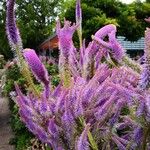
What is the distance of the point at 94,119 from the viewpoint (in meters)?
1.51

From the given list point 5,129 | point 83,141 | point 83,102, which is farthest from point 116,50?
point 5,129

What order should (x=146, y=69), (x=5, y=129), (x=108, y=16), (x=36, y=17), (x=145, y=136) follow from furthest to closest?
(x=36, y=17)
(x=108, y=16)
(x=5, y=129)
(x=145, y=136)
(x=146, y=69)

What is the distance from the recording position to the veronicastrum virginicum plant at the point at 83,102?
1.44m

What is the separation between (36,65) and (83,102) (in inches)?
6.6

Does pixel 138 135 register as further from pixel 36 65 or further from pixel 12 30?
pixel 12 30

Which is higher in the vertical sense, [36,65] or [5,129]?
[36,65]

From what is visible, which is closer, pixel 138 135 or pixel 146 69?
pixel 146 69

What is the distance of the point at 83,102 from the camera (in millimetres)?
1475

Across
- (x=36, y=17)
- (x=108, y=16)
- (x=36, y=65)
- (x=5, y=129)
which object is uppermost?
(x=36, y=65)

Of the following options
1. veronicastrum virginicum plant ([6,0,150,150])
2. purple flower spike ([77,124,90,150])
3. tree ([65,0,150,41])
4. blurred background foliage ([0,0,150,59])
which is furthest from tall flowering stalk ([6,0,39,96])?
tree ([65,0,150,41])

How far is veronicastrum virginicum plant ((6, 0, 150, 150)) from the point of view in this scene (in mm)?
Result: 1438

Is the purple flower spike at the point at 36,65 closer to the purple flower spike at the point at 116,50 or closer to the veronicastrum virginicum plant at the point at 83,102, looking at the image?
the veronicastrum virginicum plant at the point at 83,102

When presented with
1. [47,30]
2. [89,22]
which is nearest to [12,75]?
[89,22]

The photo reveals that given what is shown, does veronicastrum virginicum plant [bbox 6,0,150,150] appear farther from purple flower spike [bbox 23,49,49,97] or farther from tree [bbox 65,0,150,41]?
tree [bbox 65,0,150,41]
